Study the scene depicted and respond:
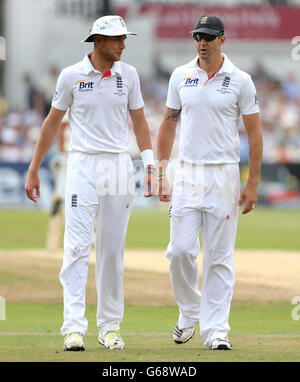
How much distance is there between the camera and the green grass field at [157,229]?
19.7 meters

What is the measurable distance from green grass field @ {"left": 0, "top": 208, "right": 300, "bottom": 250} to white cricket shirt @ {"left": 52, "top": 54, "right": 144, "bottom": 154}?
426 inches

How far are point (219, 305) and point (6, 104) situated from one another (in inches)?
1001

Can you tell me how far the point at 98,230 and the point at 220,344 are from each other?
4.26 feet

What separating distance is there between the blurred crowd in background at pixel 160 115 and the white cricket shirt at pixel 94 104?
1957 cm

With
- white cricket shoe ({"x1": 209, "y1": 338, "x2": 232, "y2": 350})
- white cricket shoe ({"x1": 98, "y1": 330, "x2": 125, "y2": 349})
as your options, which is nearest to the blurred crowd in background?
white cricket shoe ({"x1": 98, "y1": 330, "x2": 125, "y2": 349})

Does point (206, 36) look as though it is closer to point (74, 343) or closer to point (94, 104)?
point (94, 104)

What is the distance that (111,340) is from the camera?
313 inches

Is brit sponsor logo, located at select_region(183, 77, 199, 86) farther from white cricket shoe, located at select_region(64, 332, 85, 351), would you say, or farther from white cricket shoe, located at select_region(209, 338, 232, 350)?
white cricket shoe, located at select_region(64, 332, 85, 351)

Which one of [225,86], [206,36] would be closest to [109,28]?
[206,36]

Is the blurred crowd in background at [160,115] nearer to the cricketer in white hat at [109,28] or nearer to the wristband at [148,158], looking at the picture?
the wristband at [148,158]

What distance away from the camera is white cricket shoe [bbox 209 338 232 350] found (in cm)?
796

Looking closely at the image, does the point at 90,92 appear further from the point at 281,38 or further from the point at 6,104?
the point at 281,38

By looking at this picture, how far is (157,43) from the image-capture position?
124 ft

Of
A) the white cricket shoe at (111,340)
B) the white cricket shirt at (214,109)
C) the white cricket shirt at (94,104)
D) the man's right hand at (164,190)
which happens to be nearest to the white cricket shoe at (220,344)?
the white cricket shoe at (111,340)
